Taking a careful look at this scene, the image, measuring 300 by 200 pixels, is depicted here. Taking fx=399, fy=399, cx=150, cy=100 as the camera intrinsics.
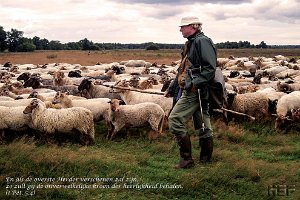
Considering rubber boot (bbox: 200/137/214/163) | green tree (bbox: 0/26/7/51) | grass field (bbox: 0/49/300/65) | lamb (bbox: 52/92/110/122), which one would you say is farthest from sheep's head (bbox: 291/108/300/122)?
Answer: green tree (bbox: 0/26/7/51)

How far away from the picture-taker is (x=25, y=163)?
7.30m

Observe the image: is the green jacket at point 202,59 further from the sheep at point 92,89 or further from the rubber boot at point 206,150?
the sheep at point 92,89

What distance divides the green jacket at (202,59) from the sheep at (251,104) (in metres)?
4.79

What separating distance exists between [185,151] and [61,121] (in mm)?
3475

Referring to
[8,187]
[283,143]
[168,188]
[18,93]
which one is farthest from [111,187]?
[18,93]

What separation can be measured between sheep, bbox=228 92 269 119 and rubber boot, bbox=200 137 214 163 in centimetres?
416

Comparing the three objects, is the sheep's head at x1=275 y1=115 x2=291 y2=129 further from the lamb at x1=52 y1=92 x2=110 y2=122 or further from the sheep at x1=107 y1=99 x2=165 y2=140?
the lamb at x1=52 y1=92 x2=110 y2=122

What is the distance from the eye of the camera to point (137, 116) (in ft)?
33.7

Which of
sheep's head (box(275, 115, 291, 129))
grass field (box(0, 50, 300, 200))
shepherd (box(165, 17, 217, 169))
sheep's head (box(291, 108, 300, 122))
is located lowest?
grass field (box(0, 50, 300, 200))

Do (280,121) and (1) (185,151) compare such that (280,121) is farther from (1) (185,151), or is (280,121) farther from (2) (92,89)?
(2) (92,89)

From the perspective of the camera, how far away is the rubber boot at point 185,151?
751 cm

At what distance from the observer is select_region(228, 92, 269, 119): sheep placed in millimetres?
11836

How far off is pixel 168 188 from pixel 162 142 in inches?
120

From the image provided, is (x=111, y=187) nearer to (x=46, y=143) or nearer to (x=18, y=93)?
(x=46, y=143)
